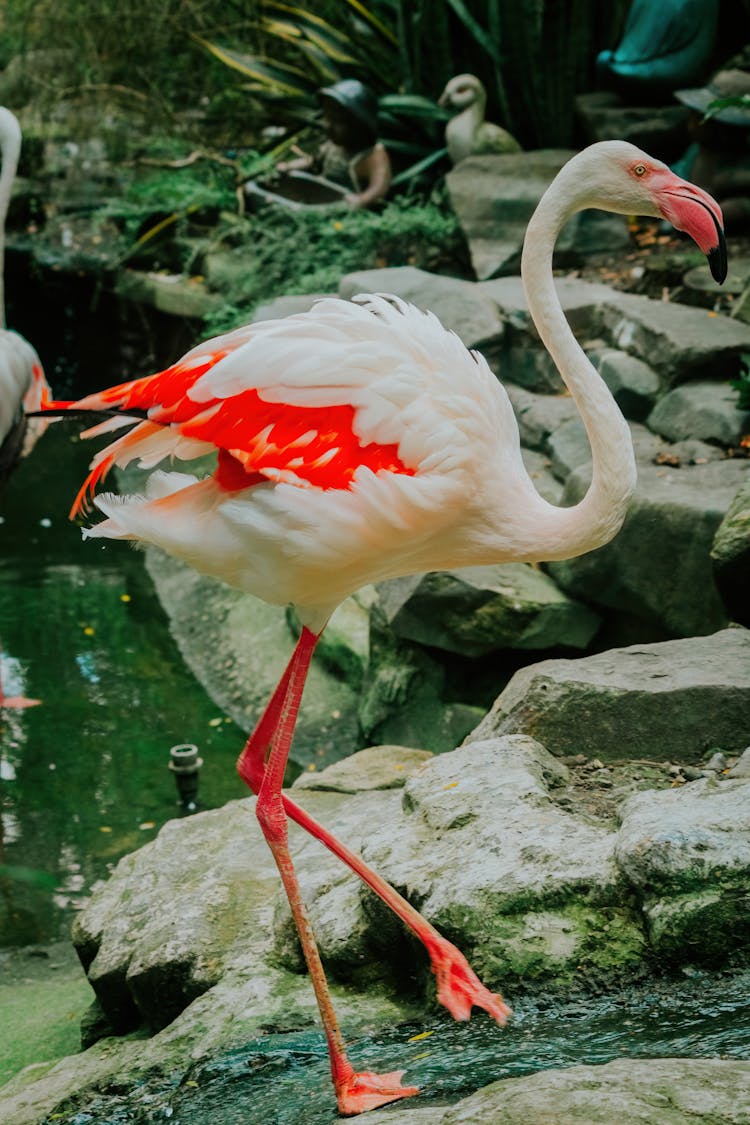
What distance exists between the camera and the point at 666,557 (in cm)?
490

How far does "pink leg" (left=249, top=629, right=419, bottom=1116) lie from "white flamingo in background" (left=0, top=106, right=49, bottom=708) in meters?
3.29

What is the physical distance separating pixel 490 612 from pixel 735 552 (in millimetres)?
1308

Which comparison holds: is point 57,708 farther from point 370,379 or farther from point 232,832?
point 370,379

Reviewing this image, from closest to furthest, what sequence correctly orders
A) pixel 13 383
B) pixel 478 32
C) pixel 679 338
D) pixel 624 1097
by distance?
pixel 624 1097, pixel 679 338, pixel 13 383, pixel 478 32

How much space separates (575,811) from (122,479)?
617cm

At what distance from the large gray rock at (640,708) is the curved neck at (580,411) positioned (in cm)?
69

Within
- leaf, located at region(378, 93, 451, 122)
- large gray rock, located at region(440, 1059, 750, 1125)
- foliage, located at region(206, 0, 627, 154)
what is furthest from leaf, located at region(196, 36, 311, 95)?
large gray rock, located at region(440, 1059, 750, 1125)

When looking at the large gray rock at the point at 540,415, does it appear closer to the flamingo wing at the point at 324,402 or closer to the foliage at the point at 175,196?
the flamingo wing at the point at 324,402

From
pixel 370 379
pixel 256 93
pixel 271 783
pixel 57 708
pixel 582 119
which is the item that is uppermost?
pixel 256 93

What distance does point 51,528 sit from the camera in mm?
8133

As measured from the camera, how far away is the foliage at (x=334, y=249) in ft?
28.6

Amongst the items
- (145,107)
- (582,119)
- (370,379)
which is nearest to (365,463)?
(370,379)

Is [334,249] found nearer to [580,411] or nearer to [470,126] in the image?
[470,126]

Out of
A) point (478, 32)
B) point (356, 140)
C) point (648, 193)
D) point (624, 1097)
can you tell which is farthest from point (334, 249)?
point (624, 1097)
